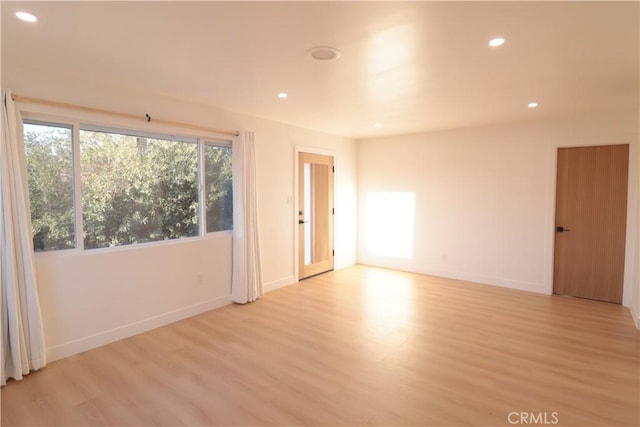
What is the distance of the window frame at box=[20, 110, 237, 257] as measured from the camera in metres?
2.97

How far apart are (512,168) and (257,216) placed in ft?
12.2

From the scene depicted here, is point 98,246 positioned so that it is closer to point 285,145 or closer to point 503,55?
point 285,145

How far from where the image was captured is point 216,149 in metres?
4.36

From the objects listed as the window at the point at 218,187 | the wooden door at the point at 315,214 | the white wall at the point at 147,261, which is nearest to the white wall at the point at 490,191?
the wooden door at the point at 315,214

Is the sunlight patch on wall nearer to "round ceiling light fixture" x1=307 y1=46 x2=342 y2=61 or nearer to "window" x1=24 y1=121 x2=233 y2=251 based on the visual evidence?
"window" x1=24 y1=121 x2=233 y2=251

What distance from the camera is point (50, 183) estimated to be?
3.00 metres

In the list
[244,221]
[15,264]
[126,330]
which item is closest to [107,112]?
[15,264]

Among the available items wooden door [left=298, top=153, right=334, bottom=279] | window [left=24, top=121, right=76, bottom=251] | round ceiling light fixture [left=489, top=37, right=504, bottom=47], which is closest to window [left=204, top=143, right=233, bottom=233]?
wooden door [left=298, top=153, right=334, bottom=279]

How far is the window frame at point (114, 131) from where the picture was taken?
9.74 ft

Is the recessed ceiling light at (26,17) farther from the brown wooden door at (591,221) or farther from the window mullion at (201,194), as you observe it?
the brown wooden door at (591,221)

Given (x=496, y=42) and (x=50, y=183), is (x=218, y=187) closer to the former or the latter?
(x=50, y=183)
